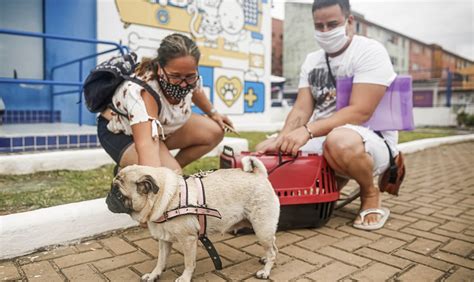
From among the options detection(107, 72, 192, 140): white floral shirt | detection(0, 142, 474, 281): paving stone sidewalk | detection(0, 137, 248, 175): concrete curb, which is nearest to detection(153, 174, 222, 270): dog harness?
detection(0, 142, 474, 281): paving stone sidewalk

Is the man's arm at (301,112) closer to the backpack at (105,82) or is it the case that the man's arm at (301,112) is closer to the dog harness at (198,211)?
the backpack at (105,82)

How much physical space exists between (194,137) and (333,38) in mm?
1449

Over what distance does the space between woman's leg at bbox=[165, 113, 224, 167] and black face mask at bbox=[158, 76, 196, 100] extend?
659 mm

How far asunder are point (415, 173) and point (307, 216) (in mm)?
3440

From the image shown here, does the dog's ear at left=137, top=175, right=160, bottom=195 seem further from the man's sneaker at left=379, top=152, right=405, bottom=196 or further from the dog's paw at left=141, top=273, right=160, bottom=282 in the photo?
the man's sneaker at left=379, top=152, right=405, bottom=196

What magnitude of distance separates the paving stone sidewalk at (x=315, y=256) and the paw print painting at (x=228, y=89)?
6050 mm

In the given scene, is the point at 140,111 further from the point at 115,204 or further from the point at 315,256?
the point at 315,256

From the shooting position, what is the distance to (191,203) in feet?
6.53

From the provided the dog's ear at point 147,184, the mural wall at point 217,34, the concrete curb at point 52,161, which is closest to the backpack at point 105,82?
the dog's ear at point 147,184

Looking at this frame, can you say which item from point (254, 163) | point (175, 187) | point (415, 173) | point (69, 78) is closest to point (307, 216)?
point (254, 163)

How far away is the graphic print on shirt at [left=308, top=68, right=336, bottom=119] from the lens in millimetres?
3402

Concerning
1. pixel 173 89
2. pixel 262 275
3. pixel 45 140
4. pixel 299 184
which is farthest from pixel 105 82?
pixel 45 140

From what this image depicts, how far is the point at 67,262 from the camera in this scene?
236 centimetres

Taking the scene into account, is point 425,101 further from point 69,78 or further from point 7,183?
point 7,183
